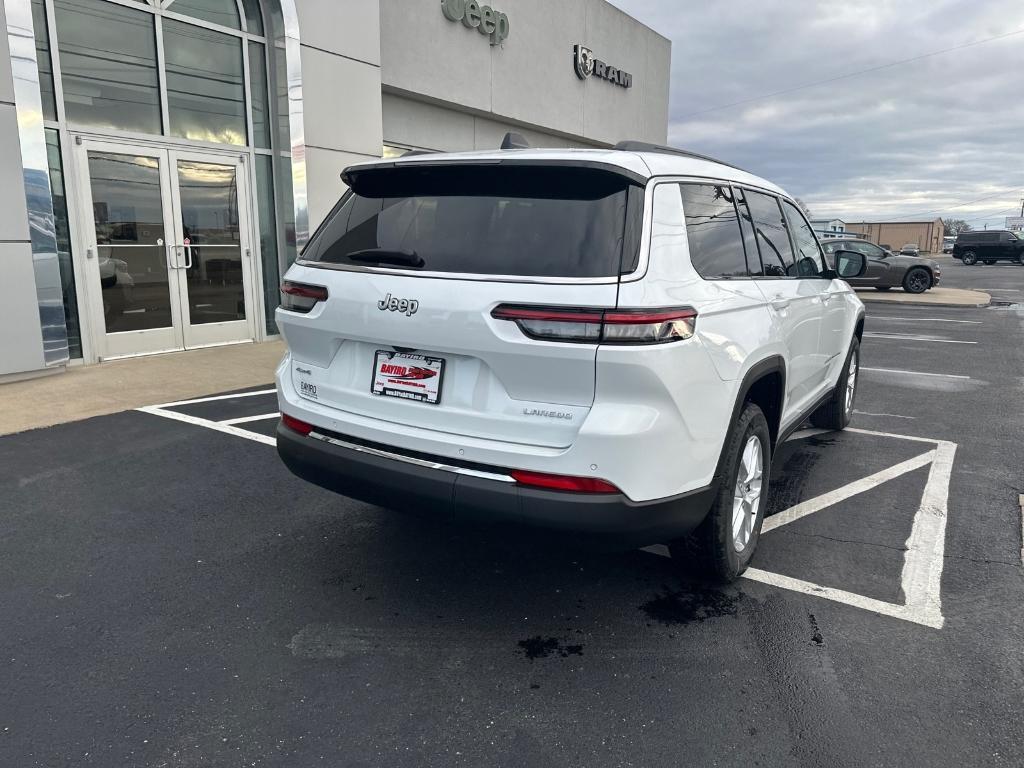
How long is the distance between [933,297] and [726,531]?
2049cm

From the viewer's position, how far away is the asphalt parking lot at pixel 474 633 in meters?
2.39

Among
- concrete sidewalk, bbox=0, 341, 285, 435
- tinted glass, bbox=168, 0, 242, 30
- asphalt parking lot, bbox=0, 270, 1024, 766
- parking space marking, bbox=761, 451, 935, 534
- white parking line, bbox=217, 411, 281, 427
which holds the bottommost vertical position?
asphalt parking lot, bbox=0, 270, 1024, 766

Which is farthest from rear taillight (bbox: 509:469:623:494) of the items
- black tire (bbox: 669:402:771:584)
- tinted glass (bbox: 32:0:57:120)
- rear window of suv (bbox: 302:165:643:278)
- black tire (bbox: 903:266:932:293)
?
black tire (bbox: 903:266:932:293)

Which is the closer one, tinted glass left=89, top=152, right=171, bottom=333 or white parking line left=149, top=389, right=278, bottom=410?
white parking line left=149, top=389, right=278, bottom=410

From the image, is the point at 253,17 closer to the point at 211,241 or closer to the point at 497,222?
the point at 211,241

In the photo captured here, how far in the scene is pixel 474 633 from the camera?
9.91 feet

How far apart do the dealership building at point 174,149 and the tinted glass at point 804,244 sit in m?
7.28

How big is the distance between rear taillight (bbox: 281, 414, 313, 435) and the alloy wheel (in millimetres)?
1902

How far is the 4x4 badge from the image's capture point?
281cm

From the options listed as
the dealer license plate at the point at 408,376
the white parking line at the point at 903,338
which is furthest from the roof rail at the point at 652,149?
the white parking line at the point at 903,338

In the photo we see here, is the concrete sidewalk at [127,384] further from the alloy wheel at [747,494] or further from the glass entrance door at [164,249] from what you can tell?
the alloy wheel at [747,494]

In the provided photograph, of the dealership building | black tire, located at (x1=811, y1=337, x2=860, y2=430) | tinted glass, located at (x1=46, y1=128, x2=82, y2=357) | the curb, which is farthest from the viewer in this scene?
the curb

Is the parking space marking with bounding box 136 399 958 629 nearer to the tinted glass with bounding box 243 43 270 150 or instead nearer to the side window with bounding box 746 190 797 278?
the side window with bounding box 746 190 797 278

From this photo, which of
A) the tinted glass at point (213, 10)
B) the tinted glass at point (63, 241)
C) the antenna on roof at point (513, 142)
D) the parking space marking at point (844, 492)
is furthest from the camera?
the tinted glass at point (213, 10)
